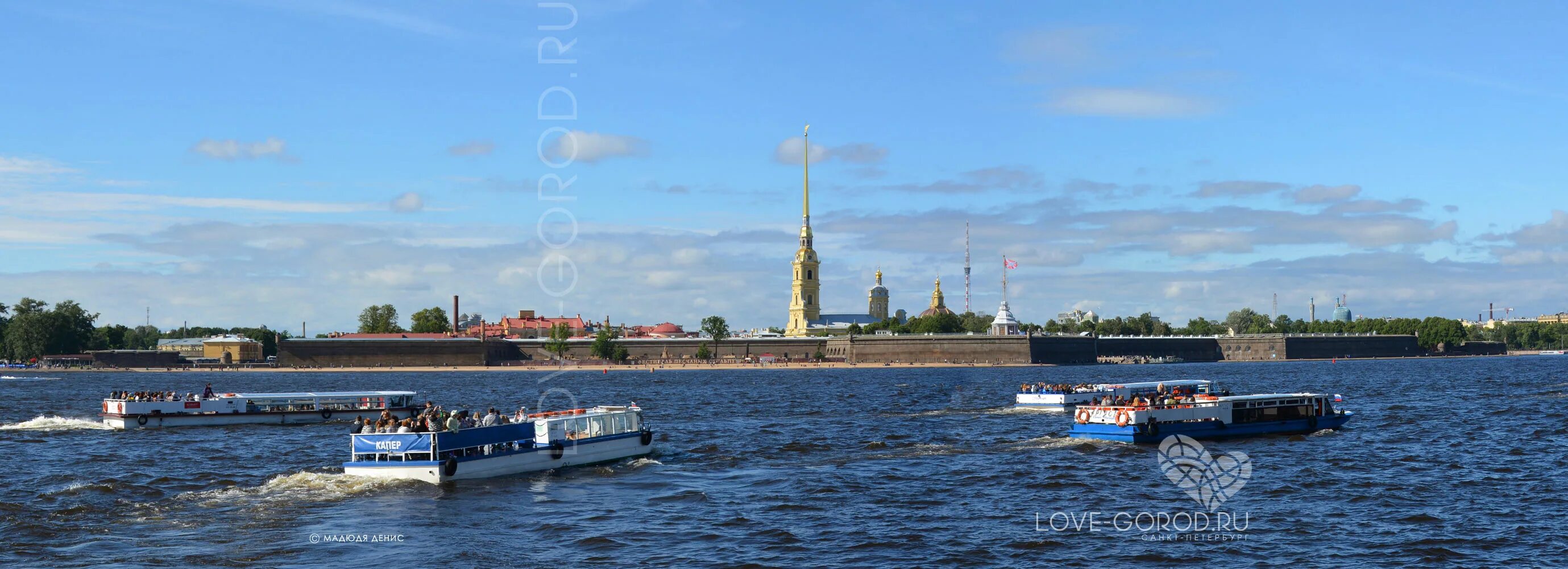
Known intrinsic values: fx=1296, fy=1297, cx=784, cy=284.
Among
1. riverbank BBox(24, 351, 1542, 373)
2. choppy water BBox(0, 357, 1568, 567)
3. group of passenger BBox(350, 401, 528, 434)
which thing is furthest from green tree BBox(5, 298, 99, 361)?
group of passenger BBox(350, 401, 528, 434)

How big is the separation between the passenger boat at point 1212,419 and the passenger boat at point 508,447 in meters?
16.7

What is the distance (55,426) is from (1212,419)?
165ft

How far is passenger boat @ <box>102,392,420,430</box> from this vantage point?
195 feet

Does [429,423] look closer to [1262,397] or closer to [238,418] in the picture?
[238,418]

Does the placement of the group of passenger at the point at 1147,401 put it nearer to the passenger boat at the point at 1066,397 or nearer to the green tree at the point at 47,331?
the passenger boat at the point at 1066,397

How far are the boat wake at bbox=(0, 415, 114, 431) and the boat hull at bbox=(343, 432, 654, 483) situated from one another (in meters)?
29.3

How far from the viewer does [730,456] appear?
146ft

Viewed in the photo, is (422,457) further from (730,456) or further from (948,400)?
(948,400)

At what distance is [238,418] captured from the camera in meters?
61.8

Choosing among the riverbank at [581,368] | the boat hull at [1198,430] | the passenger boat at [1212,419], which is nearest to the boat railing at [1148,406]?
the passenger boat at [1212,419]

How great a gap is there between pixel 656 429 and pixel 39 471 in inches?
950

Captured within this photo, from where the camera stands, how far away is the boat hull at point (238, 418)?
59094 mm

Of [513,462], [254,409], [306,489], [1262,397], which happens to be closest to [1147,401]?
[1262,397]
